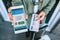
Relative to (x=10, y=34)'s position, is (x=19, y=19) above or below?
above

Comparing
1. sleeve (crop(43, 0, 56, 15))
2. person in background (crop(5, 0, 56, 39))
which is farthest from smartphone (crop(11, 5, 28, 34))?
sleeve (crop(43, 0, 56, 15))

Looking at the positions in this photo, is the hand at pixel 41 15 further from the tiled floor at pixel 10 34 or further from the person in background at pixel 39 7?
the tiled floor at pixel 10 34

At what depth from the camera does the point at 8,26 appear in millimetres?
855

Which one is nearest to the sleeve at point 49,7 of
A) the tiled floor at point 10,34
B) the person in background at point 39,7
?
the person in background at point 39,7

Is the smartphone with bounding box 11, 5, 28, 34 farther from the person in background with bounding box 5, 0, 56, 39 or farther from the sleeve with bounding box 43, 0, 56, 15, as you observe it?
the sleeve with bounding box 43, 0, 56, 15

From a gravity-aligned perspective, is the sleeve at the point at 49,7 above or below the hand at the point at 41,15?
above

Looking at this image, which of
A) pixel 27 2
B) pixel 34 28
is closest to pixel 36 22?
pixel 34 28

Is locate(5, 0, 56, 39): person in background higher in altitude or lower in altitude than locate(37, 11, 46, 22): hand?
higher

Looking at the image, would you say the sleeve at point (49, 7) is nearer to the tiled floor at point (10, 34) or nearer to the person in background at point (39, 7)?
the person in background at point (39, 7)

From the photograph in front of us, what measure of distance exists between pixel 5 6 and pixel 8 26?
0.14 metres

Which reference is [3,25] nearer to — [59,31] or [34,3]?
[34,3]

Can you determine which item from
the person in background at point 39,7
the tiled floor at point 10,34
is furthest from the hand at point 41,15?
the tiled floor at point 10,34

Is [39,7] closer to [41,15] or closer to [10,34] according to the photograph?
[41,15]

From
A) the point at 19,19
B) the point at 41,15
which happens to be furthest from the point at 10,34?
the point at 41,15
